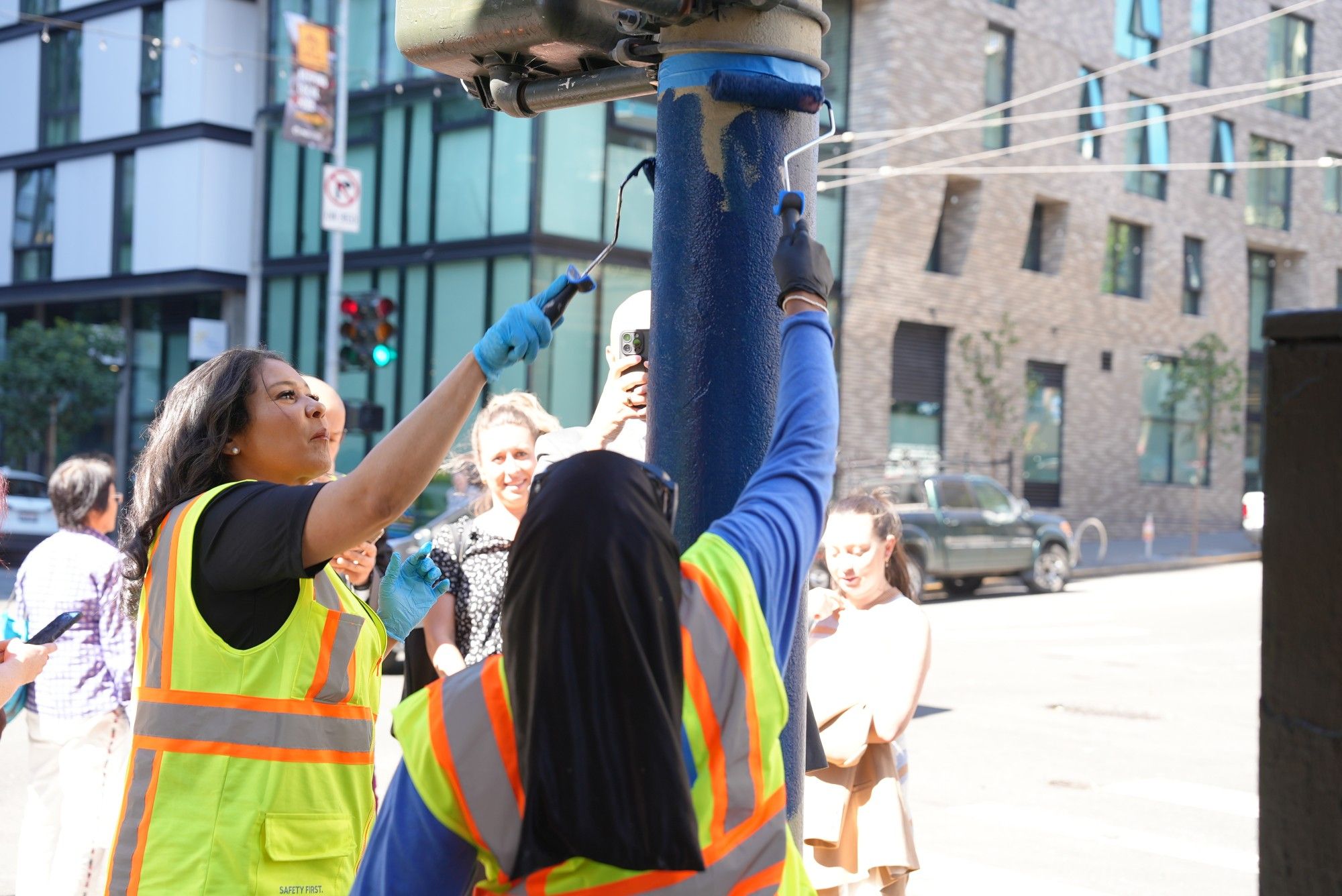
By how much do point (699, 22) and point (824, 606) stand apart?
2493mm

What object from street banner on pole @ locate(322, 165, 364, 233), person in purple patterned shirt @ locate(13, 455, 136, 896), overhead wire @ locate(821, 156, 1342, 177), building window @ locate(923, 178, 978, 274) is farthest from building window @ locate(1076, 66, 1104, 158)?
person in purple patterned shirt @ locate(13, 455, 136, 896)

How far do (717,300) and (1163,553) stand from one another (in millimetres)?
28898

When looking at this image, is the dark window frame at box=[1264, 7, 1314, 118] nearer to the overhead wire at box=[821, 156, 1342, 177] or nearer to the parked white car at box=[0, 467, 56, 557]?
the overhead wire at box=[821, 156, 1342, 177]

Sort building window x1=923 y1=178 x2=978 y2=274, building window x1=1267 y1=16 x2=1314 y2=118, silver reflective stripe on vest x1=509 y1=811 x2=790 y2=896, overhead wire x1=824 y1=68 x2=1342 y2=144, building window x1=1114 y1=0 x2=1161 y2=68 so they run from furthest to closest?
1. building window x1=1267 y1=16 x2=1314 y2=118
2. building window x1=1114 y1=0 x2=1161 y2=68
3. building window x1=923 y1=178 x2=978 y2=274
4. overhead wire x1=824 y1=68 x2=1342 y2=144
5. silver reflective stripe on vest x1=509 y1=811 x2=790 y2=896

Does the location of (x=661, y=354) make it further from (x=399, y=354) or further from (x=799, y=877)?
(x=399, y=354)

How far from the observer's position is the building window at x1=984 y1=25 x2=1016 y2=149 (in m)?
28.0

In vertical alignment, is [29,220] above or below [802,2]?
above

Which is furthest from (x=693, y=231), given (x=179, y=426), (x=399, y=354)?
(x=399, y=354)

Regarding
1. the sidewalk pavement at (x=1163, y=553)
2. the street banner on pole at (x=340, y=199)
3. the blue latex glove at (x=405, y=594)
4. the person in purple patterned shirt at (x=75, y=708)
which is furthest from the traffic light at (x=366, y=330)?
the sidewalk pavement at (x=1163, y=553)

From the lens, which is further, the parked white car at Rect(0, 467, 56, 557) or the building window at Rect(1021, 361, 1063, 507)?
the building window at Rect(1021, 361, 1063, 507)

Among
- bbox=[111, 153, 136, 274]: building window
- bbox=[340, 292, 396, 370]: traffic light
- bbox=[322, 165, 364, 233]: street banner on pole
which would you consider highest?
bbox=[111, 153, 136, 274]: building window

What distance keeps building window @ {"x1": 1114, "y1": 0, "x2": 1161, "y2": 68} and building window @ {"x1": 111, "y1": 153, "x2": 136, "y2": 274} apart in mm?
20966

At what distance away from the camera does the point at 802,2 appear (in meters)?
2.53

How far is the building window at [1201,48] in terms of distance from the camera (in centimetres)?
3259
